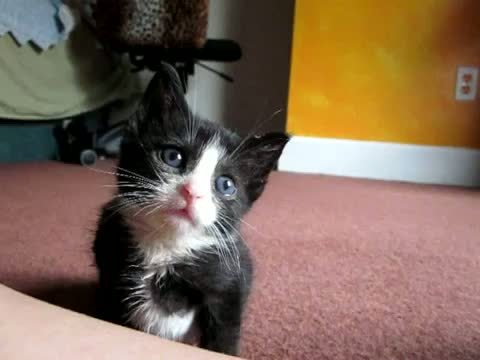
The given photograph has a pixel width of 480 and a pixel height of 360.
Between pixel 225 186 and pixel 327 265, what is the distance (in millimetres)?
554

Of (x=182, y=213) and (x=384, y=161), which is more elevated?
(x=182, y=213)

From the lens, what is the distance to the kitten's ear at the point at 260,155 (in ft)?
2.86

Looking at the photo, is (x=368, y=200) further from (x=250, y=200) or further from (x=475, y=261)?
(x=250, y=200)

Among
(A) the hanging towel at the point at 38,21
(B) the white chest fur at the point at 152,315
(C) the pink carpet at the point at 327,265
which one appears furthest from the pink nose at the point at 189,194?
(A) the hanging towel at the point at 38,21

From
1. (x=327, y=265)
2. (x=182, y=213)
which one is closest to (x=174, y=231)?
(x=182, y=213)

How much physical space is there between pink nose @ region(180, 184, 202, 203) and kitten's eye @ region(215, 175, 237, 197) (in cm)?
6

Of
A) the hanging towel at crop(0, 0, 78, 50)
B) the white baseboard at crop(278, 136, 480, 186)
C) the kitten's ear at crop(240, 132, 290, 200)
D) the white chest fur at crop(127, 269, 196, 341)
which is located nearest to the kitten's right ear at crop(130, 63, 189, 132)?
the kitten's ear at crop(240, 132, 290, 200)

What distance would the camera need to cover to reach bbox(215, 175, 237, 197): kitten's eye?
806 millimetres

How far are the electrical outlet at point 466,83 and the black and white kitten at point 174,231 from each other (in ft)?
6.84

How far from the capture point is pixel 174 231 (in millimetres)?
790

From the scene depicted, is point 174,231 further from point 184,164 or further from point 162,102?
point 162,102

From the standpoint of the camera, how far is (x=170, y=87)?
0.84 metres

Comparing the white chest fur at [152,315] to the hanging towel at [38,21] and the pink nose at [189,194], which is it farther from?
the hanging towel at [38,21]

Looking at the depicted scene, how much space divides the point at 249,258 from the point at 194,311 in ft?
0.49
